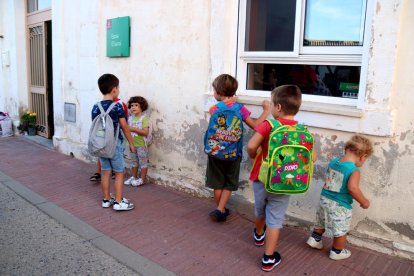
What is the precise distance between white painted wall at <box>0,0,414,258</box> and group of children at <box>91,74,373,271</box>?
0.32 meters

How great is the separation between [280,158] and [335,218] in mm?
→ 839

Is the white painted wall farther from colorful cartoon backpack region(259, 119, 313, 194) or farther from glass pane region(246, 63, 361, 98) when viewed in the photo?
colorful cartoon backpack region(259, 119, 313, 194)

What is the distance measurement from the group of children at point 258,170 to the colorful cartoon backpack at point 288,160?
0.10 meters

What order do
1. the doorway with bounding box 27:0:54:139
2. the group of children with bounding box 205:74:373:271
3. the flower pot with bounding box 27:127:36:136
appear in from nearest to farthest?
the group of children with bounding box 205:74:373:271, the doorway with bounding box 27:0:54:139, the flower pot with bounding box 27:127:36:136

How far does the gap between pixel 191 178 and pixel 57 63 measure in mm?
4010

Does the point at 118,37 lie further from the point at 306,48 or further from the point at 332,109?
the point at 332,109

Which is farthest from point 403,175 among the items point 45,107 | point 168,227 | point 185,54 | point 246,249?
point 45,107

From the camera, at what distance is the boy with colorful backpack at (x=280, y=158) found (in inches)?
110

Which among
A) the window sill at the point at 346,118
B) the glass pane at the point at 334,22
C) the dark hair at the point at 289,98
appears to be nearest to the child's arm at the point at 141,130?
the window sill at the point at 346,118

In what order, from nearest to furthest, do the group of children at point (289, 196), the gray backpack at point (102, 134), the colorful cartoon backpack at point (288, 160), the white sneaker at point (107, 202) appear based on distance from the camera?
the colorful cartoon backpack at point (288, 160), the group of children at point (289, 196), the gray backpack at point (102, 134), the white sneaker at point (107, 202)

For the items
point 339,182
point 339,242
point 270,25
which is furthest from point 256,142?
point 270,25

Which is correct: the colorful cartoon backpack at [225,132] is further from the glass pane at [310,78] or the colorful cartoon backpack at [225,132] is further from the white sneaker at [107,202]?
the white sneaker at [107,202]

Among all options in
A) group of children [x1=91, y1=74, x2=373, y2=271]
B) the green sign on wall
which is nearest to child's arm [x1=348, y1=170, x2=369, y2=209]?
group of children [x1=91, y1=74, x2=373, y2=271]

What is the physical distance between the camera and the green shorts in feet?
12.8
